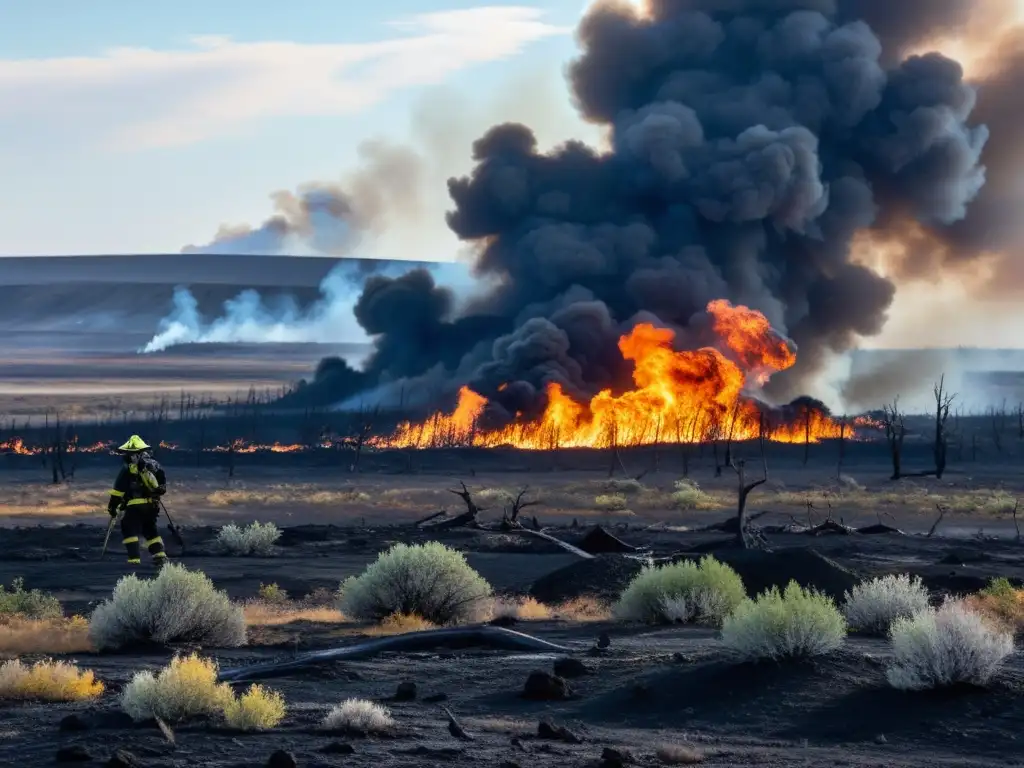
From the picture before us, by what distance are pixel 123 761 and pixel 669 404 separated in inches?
3025

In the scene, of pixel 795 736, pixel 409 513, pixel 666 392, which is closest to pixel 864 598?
pixel 795 736

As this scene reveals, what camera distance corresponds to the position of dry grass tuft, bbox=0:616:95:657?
61.9ft

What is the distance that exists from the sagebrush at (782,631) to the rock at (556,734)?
2947mm

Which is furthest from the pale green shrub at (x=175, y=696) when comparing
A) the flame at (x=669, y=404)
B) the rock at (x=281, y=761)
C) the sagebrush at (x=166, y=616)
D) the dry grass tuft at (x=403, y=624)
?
the flame at (x=669, y=404)

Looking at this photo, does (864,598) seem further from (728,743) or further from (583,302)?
(583,302)

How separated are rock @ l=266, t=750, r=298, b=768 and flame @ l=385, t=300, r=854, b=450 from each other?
7292 cm

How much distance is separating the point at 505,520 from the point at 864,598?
17.3 metres

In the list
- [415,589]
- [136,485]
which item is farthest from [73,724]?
[136,485]

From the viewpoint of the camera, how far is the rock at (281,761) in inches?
453

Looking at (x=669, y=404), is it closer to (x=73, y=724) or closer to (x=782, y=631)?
(x=782, y=631)

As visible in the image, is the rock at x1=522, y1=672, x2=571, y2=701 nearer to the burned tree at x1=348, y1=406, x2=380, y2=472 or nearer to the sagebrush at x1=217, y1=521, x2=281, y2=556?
the sagebrush at x1=217, y1=521, x2=281, y2=556

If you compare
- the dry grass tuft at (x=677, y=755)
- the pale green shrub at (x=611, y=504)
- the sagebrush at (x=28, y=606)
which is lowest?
the sagebrush at (x=28, y=606)

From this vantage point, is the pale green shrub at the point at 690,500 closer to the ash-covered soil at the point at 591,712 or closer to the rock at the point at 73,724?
the ash-covered soil at the point at 591,712

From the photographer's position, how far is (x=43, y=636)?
19859 mm
